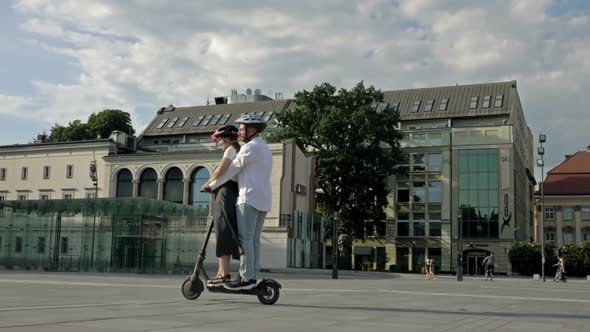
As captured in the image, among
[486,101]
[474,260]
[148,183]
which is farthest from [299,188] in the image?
[486,101]

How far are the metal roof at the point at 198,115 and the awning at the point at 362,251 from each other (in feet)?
70.6

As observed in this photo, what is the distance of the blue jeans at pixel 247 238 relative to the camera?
25.3ft

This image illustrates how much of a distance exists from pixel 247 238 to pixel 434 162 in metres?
60.6

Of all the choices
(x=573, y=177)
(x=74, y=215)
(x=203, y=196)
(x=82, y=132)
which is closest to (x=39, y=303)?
(x=74, y=215)

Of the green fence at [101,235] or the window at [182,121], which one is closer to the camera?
the green fence at [101,235]

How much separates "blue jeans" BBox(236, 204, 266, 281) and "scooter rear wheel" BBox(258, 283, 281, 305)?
19cm

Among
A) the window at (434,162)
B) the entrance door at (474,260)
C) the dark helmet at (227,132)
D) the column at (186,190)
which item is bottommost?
the entrance door at (474,260)

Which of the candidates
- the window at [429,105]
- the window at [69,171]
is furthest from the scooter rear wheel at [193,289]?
the window at [429,105]

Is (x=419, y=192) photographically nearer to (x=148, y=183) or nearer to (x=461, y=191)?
(x=461, y=191)

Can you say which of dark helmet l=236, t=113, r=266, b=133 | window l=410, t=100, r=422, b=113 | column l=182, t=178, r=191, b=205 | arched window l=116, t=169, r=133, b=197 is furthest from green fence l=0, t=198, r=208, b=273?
window l=410, t=100, r=422, b=113

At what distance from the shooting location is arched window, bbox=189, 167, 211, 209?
55062 millimetres

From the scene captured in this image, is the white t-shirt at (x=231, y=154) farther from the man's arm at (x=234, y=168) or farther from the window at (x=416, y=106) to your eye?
the window at (x=416, y=106)

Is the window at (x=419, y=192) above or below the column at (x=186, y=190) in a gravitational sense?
above

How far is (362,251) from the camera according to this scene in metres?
68.6
